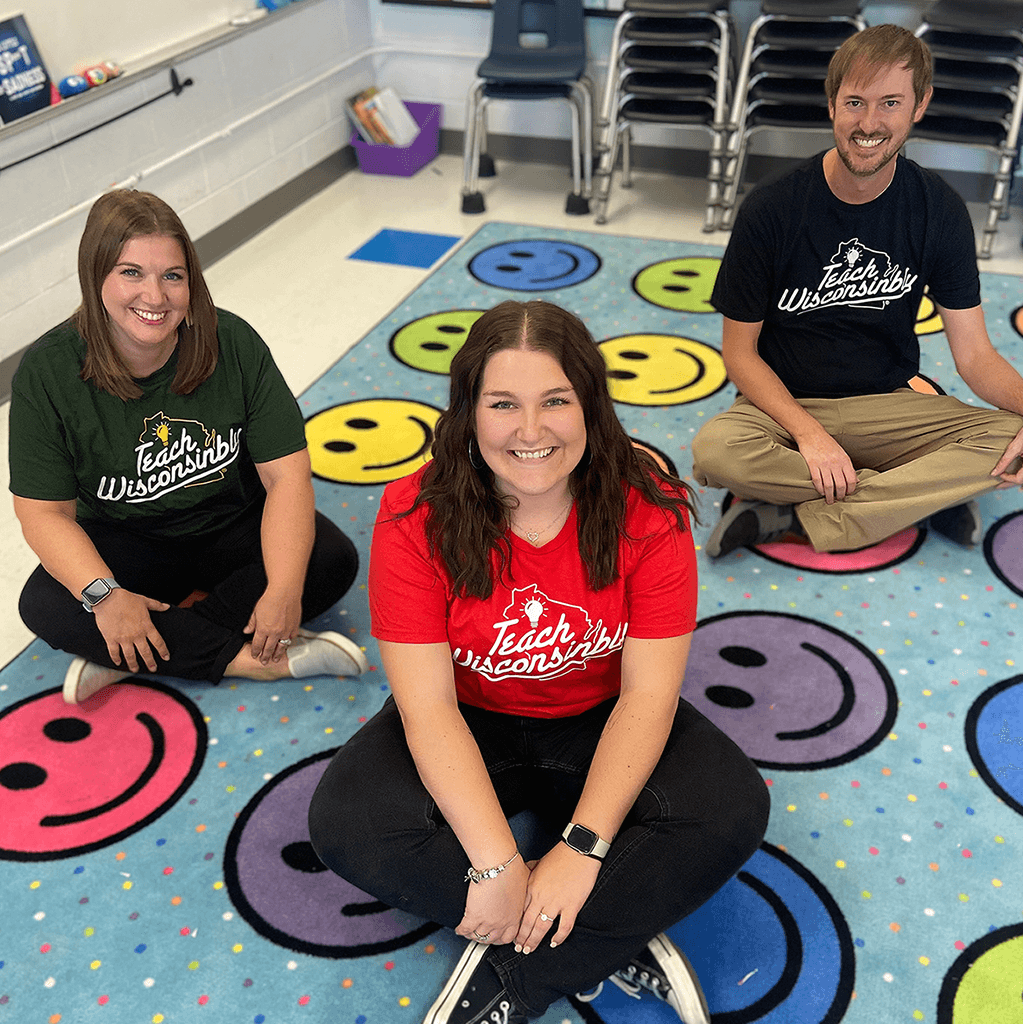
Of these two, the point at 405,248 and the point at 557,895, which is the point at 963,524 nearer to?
the point at 557,895

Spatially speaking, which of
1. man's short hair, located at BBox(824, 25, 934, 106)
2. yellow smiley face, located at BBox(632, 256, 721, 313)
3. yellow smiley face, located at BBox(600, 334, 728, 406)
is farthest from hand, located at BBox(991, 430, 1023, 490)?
yellow smiley face, located at BBox(632, 256, 721, 313)

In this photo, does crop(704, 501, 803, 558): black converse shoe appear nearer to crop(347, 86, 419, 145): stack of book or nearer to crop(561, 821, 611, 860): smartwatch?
crop(561, 821, 611, 860): smartwatch

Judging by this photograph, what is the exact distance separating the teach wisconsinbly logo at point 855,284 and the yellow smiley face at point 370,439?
0.92 metres

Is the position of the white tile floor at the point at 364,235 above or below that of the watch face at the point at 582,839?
below

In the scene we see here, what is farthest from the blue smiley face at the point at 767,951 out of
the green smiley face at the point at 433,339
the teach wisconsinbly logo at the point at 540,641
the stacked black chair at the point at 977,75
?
the stacked black chair at the point at 977,75

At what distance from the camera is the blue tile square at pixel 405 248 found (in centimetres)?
384

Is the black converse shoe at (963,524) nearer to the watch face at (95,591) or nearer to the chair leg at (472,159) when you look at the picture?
the watch face at (95,591)

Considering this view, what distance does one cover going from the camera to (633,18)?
3938 mm

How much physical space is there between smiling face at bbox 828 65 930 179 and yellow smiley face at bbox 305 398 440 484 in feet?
3.72

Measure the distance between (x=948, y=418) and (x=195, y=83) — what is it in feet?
8.94

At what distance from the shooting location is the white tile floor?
3.39 metres

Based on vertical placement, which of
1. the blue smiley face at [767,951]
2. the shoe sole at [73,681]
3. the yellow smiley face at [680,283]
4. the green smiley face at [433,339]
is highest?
the shoe sole at [73,681]

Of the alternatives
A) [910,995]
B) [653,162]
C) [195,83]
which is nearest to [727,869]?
[910,995]

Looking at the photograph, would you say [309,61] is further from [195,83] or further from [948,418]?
[948,418]
